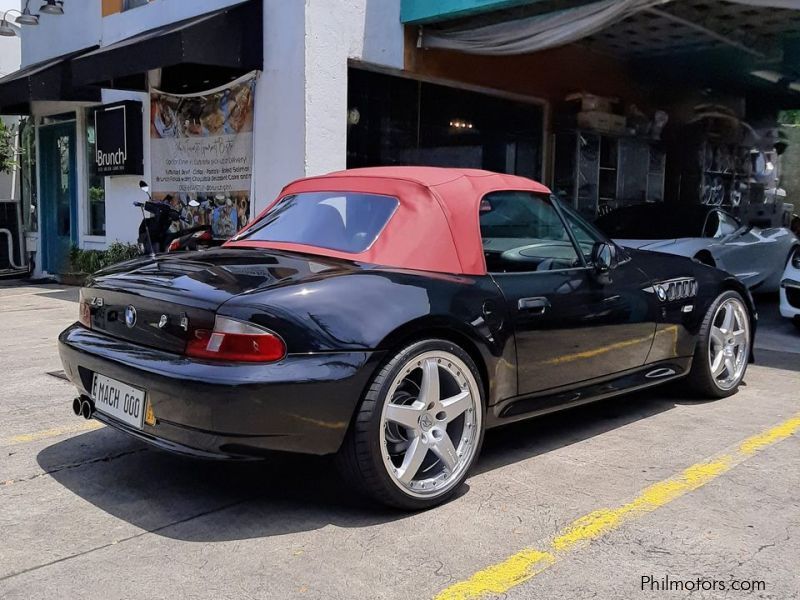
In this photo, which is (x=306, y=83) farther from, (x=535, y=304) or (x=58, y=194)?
(x=58, y=194)

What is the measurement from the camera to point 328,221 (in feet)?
13.1

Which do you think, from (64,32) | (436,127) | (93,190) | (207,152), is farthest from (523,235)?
(64,32)

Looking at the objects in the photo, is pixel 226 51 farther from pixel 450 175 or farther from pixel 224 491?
pixel 224 491

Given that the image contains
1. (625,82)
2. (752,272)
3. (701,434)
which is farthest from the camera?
(625,82)

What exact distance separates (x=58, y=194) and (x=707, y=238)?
1034 centimetres

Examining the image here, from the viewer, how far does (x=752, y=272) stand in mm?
9523

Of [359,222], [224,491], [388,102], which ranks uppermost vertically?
[388,102]

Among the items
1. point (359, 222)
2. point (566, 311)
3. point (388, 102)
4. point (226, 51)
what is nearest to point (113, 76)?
point (226, 51)

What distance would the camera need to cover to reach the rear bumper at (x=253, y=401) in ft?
9.63

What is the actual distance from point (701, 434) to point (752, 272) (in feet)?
18.9

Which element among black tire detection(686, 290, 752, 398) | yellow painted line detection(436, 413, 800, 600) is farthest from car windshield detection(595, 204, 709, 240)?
yellow painted line detection(436, 413, 800, 600)

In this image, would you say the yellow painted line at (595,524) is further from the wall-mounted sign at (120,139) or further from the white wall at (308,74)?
the wall-mounted sign at (120,139)

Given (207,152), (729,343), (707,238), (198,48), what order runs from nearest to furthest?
(729,343) → (198,48) → (707,238) → (207,152)

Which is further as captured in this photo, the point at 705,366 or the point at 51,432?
the point at 705,366
